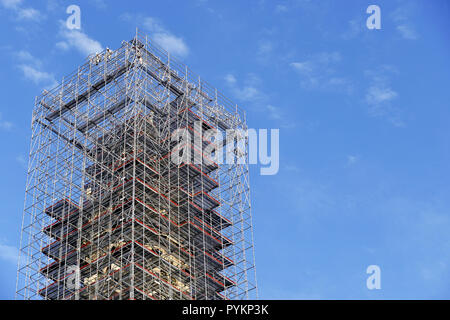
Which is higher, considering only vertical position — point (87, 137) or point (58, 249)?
point (87, 137)

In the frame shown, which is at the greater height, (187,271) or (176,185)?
(176,185)

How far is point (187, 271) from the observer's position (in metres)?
70.2

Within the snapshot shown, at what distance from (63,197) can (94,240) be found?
5.08 metres

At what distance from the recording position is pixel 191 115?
258 feet
